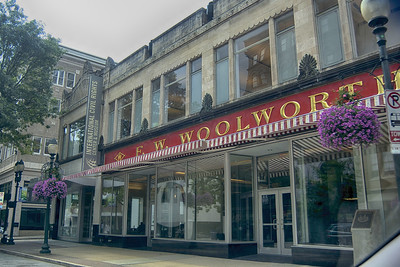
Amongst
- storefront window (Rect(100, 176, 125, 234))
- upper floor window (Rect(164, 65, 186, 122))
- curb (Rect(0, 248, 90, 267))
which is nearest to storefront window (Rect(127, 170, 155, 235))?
storefront window (Rect(100, 176, 125, 234))

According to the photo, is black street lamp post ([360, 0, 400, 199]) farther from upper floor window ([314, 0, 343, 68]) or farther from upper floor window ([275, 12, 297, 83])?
upper floor window ([275, 12, 297, 83])

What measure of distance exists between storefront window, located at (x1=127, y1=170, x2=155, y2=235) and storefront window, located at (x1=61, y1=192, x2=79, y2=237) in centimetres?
659

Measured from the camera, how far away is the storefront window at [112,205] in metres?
18.7

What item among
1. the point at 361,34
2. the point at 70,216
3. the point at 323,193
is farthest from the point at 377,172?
the point at 70,216

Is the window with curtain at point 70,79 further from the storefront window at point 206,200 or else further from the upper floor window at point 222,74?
the storefront window at point 206,200

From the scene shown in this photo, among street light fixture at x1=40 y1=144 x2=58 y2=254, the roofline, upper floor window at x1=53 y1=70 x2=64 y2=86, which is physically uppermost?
the roofline

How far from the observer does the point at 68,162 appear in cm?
2458

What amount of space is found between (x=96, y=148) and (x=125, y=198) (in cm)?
405

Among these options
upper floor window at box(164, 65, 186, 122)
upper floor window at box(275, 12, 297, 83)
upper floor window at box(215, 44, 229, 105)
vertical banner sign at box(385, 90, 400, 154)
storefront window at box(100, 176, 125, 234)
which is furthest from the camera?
storefront window at box(100, 176, 125, 234)

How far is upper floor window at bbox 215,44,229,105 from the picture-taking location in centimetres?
1402

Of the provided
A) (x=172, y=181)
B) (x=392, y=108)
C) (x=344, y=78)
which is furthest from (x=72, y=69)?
(x=392, y=108)

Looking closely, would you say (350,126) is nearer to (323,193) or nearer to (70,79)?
(323,193)

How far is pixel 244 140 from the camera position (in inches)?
443

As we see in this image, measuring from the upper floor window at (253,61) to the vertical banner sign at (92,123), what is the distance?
10741 mm
